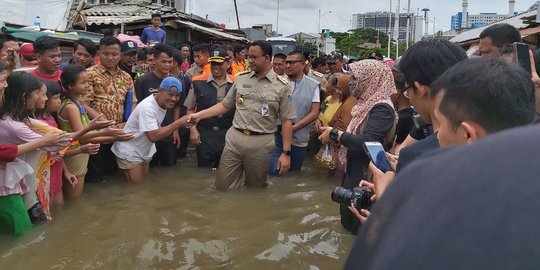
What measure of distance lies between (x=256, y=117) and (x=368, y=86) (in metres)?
1.72

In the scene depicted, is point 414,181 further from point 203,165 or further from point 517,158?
point 203,165

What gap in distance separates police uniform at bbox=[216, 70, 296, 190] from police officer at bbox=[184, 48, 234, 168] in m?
0.84

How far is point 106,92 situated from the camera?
17.7 ft

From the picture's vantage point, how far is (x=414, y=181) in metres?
0.68

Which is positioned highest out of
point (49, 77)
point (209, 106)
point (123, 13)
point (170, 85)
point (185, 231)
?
point (123, 13)

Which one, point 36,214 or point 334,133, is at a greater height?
point 334,133

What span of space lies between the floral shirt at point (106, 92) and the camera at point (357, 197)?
12.1 feet

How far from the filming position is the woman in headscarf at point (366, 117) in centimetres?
347

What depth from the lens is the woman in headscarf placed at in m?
3.47

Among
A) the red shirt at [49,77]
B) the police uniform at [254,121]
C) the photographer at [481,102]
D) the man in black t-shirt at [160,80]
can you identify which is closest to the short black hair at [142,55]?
the man in black t-shirt at [160,80]

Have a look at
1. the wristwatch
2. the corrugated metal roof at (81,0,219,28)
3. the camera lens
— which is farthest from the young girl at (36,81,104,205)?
the corrugated metal roof at (81,0,219,28)

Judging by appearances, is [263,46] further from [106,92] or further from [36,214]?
[36,214]

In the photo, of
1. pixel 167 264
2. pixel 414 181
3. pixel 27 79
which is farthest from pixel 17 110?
pixel 414 181

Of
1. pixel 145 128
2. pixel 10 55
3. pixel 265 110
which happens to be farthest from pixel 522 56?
pixel 10 55
